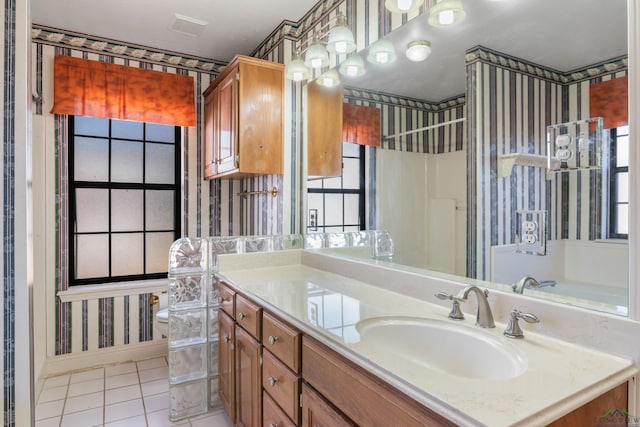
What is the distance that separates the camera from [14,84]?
125 centimetres

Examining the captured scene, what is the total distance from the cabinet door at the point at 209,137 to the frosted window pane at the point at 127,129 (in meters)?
0.56

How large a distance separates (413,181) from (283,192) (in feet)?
3.78

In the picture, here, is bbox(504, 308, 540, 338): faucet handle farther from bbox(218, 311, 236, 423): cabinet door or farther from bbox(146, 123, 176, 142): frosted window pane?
bbox(146, 123, 176, 142): frosted window pane

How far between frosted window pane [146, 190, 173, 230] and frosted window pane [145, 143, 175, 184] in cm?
12

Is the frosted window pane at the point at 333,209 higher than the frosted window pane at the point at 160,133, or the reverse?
the frosted window pane at the point at 160,133

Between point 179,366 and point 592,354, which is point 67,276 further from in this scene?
point 592,354

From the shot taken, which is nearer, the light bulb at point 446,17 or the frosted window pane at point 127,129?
the light bulb at point 446,17

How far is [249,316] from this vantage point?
1722 mm

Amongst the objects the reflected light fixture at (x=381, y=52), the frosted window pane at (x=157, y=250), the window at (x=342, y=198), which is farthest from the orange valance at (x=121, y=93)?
the reflected light fixture at (x=381, y=52)

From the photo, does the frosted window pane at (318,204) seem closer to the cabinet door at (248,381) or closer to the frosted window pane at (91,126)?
the cabinet door at (248,381)

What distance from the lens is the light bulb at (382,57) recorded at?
1.87 meters

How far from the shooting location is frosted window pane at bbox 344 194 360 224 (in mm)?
2023

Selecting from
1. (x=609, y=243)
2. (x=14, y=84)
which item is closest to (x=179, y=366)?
(x=14, y=84)

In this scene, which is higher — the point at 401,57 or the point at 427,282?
the point at 401,57
